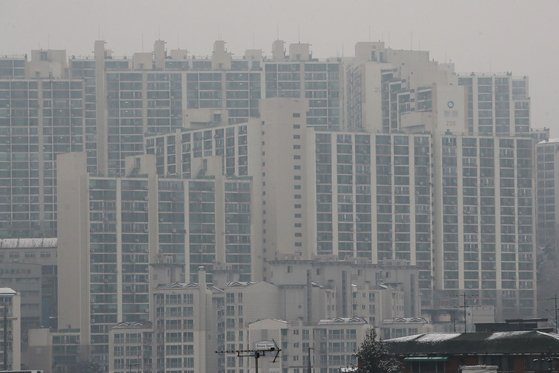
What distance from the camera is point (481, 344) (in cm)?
8562

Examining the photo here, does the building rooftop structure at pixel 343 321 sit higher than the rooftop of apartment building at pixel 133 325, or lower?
higher

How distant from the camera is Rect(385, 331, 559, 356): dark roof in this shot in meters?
84.1

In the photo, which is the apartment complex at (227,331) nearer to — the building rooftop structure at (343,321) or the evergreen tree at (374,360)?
the building rooftop structure at (343,321)

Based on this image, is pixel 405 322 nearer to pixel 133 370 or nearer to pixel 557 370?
pixel 133 370

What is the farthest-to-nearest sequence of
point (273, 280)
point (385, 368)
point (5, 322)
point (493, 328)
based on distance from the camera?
point (273, 280) → point (5, 322) → point (493, 328) → point (385, 368)

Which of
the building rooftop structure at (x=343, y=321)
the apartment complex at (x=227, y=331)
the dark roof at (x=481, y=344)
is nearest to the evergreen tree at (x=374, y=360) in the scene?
the dark roof at (x=481, y=344)

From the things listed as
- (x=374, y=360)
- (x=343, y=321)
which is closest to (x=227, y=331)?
(x=343, y=321)

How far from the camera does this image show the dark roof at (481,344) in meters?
84.1

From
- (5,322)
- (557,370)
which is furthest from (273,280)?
(557,370)

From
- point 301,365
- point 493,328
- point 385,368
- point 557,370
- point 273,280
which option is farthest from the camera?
point 273,280

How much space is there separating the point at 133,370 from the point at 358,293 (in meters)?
31.3

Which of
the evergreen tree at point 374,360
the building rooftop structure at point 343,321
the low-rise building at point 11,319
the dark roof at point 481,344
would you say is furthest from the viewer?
the building rooftop structure at point 343,321

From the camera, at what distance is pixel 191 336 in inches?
7510

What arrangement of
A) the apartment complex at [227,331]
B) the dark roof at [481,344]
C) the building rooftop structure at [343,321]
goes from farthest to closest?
the building rooftop structure at [343,321]
the apartment complex at [227,331]
the dark roof at [481,344]
